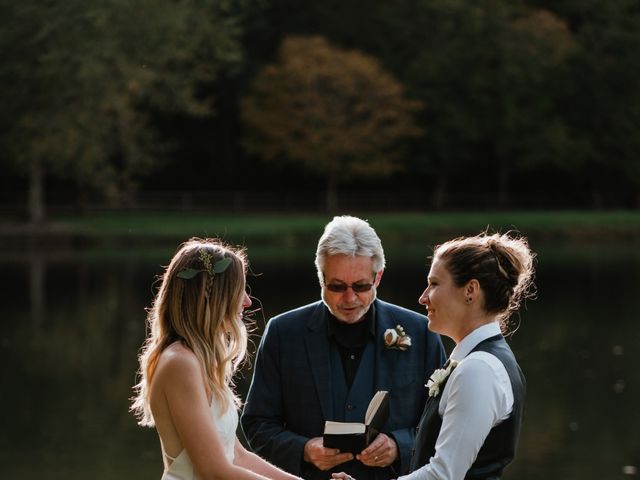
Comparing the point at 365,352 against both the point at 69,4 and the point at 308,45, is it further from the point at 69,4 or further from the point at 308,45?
the point at 308,45

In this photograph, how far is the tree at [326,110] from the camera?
50875 mm

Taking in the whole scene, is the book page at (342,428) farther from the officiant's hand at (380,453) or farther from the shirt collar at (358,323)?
the shirt collar at (358,323)

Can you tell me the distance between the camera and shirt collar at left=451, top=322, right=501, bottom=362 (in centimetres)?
349

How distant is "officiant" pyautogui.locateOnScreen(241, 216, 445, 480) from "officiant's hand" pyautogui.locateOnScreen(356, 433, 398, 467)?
7 cm

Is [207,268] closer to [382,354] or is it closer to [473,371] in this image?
[473,371]

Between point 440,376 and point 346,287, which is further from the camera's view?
point 346,287

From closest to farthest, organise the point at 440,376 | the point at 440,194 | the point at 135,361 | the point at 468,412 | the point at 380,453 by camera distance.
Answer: the point at 468,412 < the point at 440,376 < the point at 380,453 < the point at 135,361 < the point at 440,194

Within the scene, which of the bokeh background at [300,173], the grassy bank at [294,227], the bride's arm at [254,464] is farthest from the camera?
the grassy bank at [294,227]

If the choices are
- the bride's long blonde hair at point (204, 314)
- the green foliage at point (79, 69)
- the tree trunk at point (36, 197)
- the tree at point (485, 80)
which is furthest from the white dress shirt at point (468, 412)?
the tree at point (485, 80)

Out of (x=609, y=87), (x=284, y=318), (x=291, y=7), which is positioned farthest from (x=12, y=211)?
(x=284, y=318)

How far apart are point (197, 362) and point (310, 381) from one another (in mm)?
1015

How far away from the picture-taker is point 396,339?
14.8ft

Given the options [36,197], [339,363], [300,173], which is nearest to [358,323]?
[339,363]

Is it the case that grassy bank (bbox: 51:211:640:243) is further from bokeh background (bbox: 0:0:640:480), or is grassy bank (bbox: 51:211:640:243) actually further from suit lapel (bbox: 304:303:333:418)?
suit lapel (bbox: 304:303:333:418)
